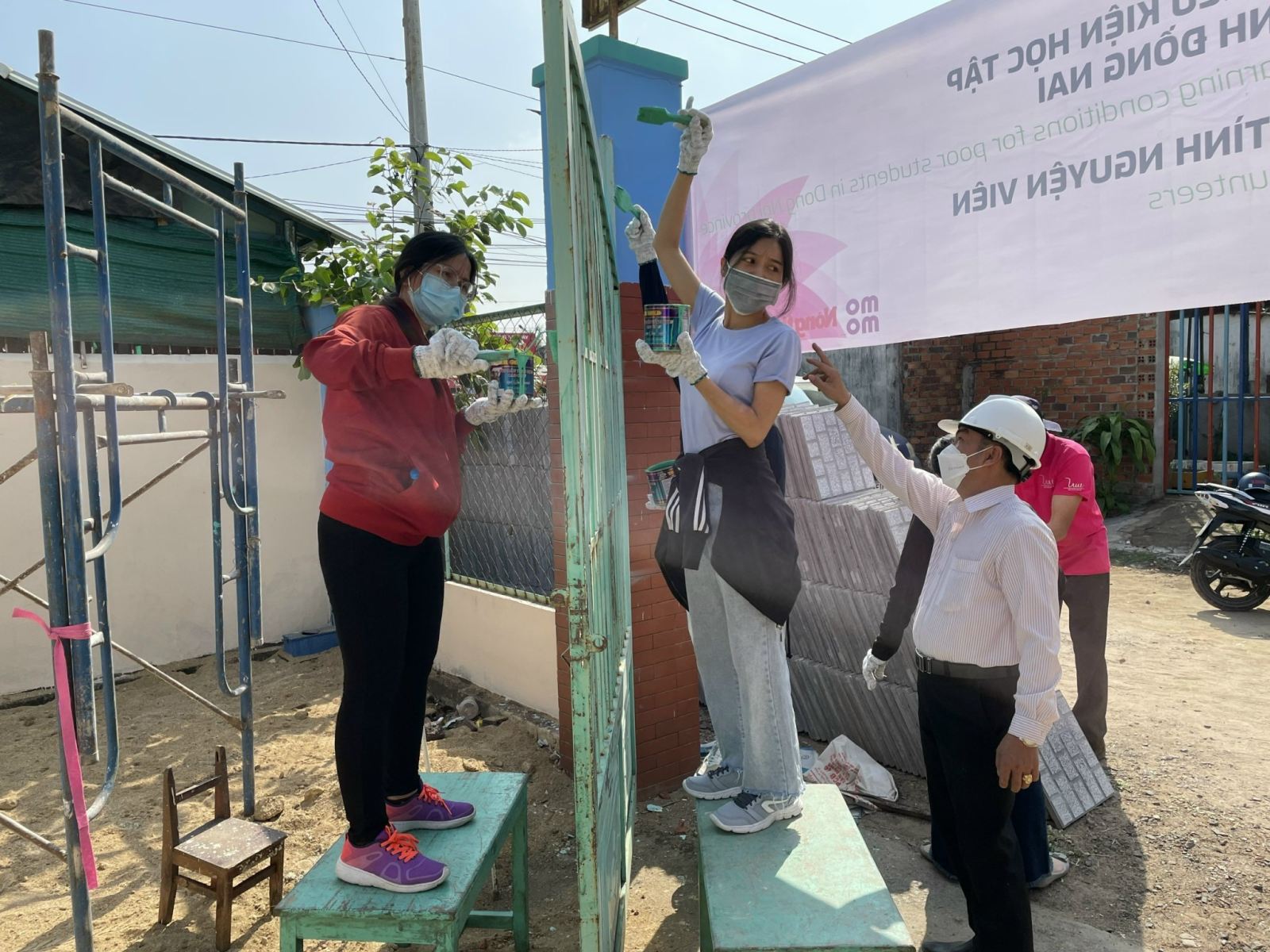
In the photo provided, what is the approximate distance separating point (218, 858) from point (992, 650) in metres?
2.59

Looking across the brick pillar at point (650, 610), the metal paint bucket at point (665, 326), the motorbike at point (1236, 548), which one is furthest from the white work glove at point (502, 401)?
the motorbike at point (1236, 548)

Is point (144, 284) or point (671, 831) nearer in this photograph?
point (671, 831)

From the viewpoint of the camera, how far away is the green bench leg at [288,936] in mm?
1977

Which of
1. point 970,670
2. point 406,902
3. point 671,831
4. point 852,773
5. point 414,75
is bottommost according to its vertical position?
point 671,831

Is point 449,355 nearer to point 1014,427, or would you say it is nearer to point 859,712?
point 1014,427

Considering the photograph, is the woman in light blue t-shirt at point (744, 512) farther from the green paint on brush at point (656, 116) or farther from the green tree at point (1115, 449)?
the green tree at point (1115, 449)

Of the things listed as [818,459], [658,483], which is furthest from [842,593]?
[658,483]

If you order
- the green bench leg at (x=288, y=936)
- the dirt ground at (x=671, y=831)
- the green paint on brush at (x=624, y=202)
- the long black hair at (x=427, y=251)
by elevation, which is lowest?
the dirt ground at (x=671, y=831)

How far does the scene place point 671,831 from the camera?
135 inches

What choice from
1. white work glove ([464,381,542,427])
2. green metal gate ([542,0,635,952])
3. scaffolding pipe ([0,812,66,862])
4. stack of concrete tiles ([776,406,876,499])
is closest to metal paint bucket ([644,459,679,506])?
green metal gate ([542,0,635,952])

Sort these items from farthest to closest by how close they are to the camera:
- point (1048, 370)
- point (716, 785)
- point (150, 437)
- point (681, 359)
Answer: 1. point (1048, 370)
2. point (150, 437)
3. point (716, 785)
4. point (681, 359)

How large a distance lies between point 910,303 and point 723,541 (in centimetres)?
215

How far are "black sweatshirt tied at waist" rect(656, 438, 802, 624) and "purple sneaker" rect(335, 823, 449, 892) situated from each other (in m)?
1.04

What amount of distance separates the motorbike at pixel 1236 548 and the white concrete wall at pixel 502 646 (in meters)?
5.20
